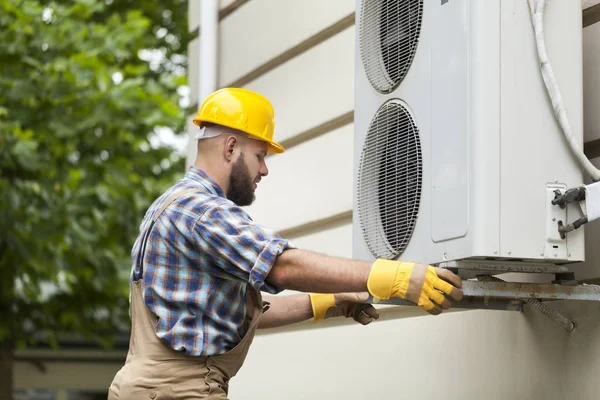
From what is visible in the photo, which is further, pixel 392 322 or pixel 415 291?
pixel 392 322

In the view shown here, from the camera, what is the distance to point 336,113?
16.1 feet

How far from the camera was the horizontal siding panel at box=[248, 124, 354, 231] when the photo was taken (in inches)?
190

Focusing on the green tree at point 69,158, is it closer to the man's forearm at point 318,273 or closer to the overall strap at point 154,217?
the overall strap at point 154,217

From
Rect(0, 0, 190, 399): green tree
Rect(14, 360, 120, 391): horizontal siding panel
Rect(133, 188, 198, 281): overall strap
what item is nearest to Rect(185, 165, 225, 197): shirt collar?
Rect(133, 188, 198, 281): overall strap

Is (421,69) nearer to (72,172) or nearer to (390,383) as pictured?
(390,383)

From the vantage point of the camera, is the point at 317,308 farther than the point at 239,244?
Yes

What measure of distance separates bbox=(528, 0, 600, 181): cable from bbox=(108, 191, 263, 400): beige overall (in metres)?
1.14

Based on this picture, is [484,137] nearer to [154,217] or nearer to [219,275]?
[219,275]

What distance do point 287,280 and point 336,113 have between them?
1783 mm

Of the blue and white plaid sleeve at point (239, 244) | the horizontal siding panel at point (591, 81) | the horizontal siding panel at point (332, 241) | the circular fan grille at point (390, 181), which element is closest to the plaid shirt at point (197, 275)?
the blue and white plaid sleeve at point (239, 244)

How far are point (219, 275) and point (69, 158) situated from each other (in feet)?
21.6

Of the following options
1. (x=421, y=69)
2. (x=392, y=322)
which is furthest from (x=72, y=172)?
(x=421, y=69)

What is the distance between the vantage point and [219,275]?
11.4 feet

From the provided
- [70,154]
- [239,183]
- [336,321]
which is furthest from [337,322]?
[70,154]
